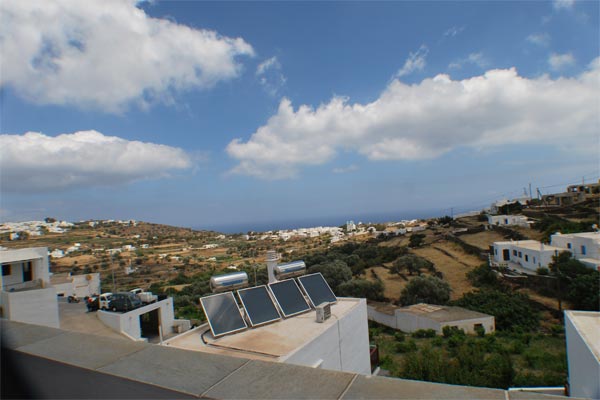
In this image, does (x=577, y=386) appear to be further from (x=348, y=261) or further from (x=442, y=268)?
(x=348, y=261)

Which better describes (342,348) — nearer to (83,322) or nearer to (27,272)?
(27,272)

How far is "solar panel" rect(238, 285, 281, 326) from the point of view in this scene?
568 cm

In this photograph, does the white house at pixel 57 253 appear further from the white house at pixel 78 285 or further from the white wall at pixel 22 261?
the white wall at pixel 22 261

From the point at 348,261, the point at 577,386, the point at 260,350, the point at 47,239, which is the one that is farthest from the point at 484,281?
the point at 47,239

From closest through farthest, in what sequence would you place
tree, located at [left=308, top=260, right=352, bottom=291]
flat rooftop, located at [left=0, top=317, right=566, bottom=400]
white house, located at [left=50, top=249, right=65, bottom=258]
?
flat rooftop, located at [left=0, top=317, right=566, bottom=400], tree, located at [left=308, top=260, right=352, bottom=291], white house, located at [left=50, top=249, right=65, bottom=258]

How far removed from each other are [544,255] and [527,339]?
11.1m

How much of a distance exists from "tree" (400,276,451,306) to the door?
2004cm

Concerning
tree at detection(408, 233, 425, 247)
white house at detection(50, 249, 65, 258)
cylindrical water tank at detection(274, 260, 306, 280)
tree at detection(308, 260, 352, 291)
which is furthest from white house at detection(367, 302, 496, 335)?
white house at detection(50, 249, 65, 258)

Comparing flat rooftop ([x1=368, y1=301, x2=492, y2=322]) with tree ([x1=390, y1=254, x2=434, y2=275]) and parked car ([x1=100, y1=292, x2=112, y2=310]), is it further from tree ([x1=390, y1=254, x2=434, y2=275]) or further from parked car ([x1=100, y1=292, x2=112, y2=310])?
parked car ([x1=100, y1=292, x2=112, y2=310])

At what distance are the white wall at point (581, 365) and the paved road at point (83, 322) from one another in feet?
44.8

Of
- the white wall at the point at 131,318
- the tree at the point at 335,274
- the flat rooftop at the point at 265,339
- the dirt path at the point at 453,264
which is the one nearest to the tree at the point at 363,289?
the tree at the point at 335,274

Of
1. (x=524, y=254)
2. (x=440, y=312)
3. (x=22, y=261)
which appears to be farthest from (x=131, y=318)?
(x=524, y=254)

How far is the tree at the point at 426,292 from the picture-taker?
22.7 metres

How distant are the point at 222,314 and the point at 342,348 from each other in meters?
2.04
